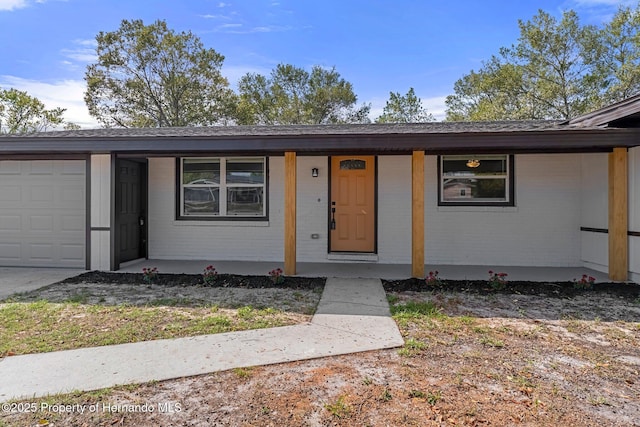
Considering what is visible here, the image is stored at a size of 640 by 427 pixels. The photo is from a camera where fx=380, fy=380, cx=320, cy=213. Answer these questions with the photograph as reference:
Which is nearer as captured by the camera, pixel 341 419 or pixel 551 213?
pixel 341 419

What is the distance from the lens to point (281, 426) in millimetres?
2266

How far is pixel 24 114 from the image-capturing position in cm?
2228

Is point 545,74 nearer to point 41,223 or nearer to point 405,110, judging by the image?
point 405,110

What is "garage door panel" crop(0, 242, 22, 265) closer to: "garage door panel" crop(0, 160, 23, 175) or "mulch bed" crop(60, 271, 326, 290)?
"garage door panel" crop(0, 160, 23, 175)

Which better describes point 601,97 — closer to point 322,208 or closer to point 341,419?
point 322,208

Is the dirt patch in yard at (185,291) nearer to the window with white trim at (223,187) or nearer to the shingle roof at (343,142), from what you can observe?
the window with white trim at (223,187)

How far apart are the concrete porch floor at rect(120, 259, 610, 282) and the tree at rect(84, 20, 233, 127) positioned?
55.1ft

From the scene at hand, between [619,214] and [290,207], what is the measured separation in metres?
5.20

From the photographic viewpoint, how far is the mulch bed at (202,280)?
593 centimetres

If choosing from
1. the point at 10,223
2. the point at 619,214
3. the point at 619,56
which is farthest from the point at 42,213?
the point at 619,56

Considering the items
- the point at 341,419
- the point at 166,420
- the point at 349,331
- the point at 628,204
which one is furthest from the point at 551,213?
the point at 166,420

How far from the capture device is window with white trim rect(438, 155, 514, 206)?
762cm

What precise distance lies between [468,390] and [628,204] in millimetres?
5179

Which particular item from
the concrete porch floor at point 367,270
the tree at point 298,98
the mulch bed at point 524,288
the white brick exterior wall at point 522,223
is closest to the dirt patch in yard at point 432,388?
the mulch bed at point 524,288
